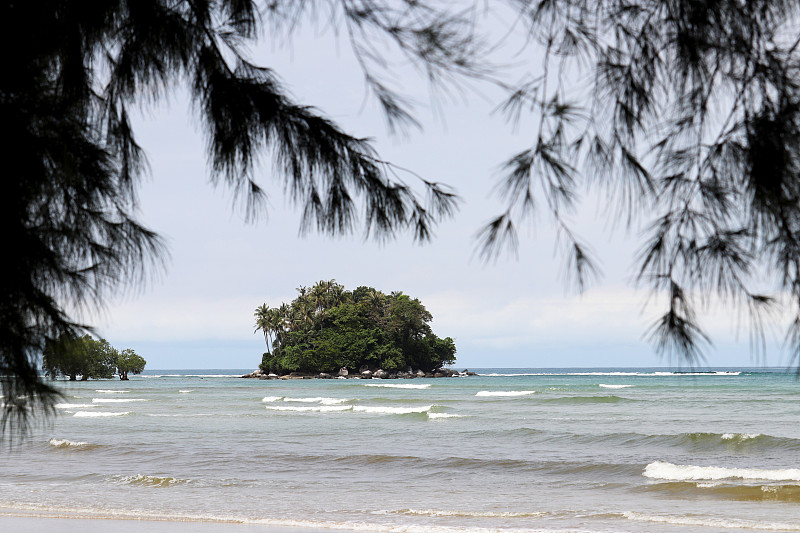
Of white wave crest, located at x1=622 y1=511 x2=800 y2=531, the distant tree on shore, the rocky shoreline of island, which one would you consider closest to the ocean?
white wave crest, located at x1=622 y1=511 x2=800 y2=531

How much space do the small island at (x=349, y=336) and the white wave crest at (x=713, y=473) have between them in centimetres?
5695

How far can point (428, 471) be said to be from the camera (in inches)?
485

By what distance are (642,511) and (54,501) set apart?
6.91 meters

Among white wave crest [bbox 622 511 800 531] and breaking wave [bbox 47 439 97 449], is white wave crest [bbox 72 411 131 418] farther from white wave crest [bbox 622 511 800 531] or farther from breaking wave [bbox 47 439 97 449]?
white wave crest [bbox 622 511 800 531]

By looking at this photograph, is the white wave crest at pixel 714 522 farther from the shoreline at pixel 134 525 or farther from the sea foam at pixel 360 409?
the sea foam at pixel 360 409

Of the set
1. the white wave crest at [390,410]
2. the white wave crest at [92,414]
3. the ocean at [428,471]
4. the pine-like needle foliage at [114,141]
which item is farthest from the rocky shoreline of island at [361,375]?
the pine-like needle foliage at [114,141]

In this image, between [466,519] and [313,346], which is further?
[313,346]

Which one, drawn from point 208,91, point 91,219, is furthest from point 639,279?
point 91,219

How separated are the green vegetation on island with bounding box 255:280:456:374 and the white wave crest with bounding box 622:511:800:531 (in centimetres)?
6033

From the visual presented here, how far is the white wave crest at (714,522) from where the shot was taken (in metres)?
7.55

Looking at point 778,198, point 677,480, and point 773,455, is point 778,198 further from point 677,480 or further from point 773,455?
point 773,455

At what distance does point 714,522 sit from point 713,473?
12.4 ft

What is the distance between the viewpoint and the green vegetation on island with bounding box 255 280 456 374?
68.9m

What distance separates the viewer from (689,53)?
6.81 feet
